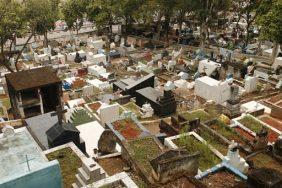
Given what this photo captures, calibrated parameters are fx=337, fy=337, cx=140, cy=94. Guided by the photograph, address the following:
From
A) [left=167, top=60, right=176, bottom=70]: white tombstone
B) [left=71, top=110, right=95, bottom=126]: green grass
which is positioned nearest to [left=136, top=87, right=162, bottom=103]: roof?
[left=71, top=110, right=95, bottom=126]: green grass

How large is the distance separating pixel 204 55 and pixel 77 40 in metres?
17.1

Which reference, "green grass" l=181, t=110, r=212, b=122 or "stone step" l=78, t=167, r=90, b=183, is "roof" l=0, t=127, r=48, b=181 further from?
"green grass" l=181, t=110, r=212, b=122

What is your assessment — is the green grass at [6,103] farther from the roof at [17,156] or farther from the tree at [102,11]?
the tree at [102,11]

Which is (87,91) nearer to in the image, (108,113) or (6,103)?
(6,103)

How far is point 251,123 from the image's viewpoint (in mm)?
15680

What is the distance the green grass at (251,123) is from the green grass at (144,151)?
17.2 feet

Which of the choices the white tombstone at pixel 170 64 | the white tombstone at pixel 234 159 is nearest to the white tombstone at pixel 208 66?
the white tombstone at pixel 170 64

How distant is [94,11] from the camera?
130 ft

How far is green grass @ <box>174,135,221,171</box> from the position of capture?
459 inches

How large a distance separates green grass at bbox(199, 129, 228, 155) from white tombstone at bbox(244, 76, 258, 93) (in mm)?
10088

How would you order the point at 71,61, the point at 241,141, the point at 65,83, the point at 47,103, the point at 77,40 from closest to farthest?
the point at 241,141 → the point at 47,103 → the point at 65,83 → the point at 71,61 → the point at 77,40

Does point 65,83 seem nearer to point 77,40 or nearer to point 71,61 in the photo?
point 71,61

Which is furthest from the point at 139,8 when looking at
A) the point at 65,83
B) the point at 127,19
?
the point at 65,83

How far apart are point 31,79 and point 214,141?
1104cm
